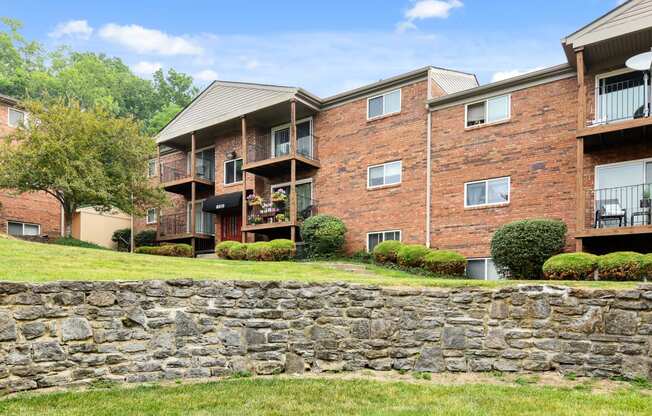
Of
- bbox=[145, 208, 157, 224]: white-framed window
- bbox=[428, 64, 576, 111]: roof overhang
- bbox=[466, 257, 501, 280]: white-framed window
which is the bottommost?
bbox=[466, 257, 501, 280]: white-framed window

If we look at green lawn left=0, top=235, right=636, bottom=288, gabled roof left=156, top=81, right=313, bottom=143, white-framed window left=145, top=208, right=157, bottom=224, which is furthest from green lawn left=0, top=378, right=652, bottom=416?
white-framed window left=145, top=208, right=157, bottom=224

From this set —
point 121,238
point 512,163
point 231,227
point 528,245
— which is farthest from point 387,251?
point 121,238

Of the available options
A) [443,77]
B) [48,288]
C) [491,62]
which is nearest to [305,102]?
[443,77]

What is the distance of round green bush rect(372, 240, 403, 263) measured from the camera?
659 inches

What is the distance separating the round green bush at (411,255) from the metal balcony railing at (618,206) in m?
4.88

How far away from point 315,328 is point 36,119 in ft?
61.1

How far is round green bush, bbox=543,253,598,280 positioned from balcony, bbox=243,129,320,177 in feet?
35.1

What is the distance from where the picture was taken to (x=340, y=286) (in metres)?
7.73

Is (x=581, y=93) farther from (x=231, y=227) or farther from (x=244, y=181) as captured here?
(x=231, y=227)

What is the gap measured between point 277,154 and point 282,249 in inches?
229

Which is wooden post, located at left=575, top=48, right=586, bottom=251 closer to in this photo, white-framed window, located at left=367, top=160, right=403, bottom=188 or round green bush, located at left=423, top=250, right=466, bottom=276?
round green bush, located at left=423, top=250, right=466, bottom=276

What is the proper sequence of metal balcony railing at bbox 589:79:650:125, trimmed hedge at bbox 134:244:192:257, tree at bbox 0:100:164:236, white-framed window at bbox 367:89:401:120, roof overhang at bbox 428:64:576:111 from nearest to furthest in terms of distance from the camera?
metal balcony railing at bbox 589:79:650:125 → roof overhang at bbox 428:64:576:111 → tree at bbox 0:100:164:236 → white-framed window at bbox 367:89:401:120 → trimmed hedge at bbox 134:244:192:257

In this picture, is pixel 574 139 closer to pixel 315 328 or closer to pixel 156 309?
pixel 315 328

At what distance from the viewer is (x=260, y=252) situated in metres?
18.6
